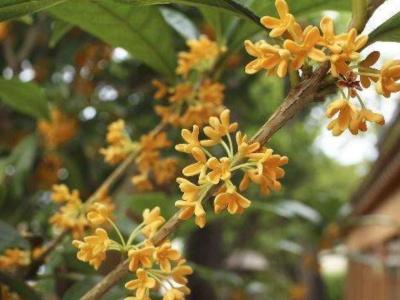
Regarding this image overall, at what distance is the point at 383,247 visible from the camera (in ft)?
17.0

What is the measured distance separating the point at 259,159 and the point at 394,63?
173mm

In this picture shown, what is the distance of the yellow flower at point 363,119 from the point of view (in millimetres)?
639

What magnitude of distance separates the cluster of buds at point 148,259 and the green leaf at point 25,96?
0.62 meters

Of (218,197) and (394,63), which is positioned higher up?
(394,63)

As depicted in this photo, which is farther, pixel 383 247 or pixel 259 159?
pixel 383 247

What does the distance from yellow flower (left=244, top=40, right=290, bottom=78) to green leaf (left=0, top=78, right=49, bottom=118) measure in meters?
0.73

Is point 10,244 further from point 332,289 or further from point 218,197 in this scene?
point 332,289

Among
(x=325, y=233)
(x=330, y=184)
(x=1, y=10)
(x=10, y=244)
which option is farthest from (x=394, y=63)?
(x=330, y=184)

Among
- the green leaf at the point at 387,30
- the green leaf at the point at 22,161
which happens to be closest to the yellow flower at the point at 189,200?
the green leaf at the point at 387,30

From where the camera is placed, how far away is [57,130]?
207 centimetres

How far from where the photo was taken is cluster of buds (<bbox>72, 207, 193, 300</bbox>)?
2.24ft

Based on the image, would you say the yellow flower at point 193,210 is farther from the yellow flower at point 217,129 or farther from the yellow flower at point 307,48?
the yellow flower at point 307,48

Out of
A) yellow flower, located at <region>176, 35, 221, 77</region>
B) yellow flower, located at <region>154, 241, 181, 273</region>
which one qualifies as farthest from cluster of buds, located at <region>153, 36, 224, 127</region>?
yellow flower, located at <region>154, 241, 181, 273</region>

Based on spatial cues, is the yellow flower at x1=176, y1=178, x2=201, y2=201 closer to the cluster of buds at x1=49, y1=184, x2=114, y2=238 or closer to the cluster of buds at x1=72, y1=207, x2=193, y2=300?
the cluster of buds at x1=72, y1=207, x2=193, y2=300
